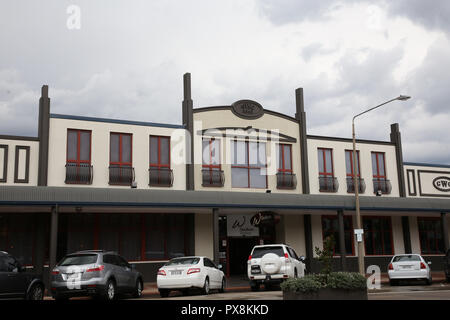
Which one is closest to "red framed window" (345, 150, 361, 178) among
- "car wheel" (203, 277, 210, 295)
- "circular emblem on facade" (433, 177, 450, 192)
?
"circular emblem on facade" (433, 177, 450, 192)

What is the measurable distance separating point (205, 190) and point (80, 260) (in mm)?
10860

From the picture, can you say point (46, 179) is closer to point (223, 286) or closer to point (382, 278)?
point (223, 286)

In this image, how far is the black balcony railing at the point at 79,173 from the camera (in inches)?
1004

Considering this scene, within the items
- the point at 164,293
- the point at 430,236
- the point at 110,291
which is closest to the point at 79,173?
the point at 164,293

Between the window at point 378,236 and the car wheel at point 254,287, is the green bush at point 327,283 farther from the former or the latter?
the window at point 378,236

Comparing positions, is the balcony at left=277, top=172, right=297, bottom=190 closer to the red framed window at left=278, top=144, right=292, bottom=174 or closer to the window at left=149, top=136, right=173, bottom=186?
the red framed window at left=278, top=144, right=292, bottom=174

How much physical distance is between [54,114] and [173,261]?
34.1ft

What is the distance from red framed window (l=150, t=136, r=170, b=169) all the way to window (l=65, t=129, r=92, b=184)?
126 inches

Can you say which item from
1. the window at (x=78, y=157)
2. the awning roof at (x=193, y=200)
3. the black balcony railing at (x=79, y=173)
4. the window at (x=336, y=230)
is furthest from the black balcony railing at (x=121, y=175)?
the window at (x=336, y=230)

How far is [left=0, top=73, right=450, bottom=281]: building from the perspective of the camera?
2456 cm

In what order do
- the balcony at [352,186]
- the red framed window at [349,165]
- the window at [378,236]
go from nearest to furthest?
the balcony at [352,186] → the window at [378,236] → the red framed window at [349,165]

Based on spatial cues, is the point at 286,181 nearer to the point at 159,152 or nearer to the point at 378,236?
the point at 378,236

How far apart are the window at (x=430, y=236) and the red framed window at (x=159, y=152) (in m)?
17.1

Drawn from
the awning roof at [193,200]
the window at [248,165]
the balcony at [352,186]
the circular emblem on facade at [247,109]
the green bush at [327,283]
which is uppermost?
the circular emblem on facade at [247,109]
